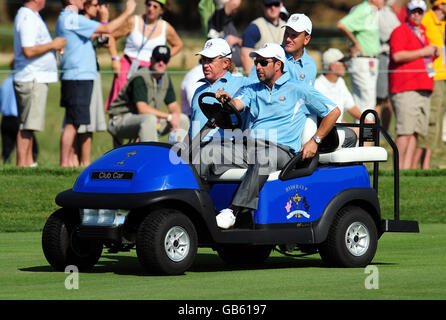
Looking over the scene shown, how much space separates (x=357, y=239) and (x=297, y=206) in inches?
27.4

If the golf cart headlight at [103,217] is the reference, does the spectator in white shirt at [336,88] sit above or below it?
above

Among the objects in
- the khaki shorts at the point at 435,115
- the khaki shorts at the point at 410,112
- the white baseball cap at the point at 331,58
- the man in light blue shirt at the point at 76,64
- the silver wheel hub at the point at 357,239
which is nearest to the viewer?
the silver wheel hub at the point at 357,239

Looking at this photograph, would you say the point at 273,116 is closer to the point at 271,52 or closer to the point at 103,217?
the point at 271,52

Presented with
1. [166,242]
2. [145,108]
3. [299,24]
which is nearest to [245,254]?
[166,242]

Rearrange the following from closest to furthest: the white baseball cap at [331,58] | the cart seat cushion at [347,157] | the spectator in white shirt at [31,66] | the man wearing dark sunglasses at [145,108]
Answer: the cart seat cushion at [347,157] → the spectator in white shirt at [31,66] → the man wearing dark sunglasses at [145,108] → the white baseball cap at [331,58]

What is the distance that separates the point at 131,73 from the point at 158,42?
660 millimetres

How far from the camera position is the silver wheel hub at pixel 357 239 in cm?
985

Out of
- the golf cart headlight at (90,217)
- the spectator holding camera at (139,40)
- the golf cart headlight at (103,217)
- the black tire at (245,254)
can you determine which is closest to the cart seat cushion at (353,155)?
the black tire at (245,254)

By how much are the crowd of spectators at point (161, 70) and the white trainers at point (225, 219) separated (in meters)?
4.33

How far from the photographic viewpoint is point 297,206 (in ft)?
31.5

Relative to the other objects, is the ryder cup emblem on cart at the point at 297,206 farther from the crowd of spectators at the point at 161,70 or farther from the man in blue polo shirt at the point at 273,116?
the crowd of spectators at the point at 161,70

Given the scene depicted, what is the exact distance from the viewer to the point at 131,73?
50.9 feet

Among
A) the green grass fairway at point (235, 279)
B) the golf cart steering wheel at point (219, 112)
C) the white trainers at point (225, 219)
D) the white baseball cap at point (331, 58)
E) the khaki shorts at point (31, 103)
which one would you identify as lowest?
the green grass fairway at point (235, 279)

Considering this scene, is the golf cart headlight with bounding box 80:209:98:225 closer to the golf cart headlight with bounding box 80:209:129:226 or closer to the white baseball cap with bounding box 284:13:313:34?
the golf cart headlight with bounding box 80:209:129:226
